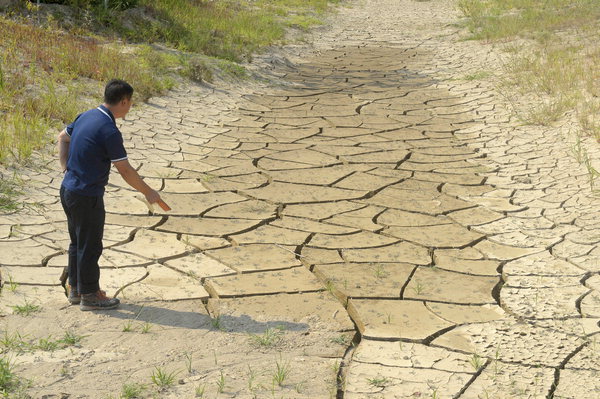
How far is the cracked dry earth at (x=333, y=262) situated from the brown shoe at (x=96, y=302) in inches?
2.7

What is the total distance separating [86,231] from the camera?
384 cm

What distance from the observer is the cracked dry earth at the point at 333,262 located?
11.1 ft

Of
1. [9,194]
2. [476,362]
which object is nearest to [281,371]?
[476,362]

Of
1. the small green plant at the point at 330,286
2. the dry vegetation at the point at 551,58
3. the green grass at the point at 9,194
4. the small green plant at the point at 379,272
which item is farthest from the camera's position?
the dry vegetation at the point at 551,58

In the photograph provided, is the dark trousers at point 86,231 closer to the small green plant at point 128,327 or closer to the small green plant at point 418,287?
the small green plant at point 128,327

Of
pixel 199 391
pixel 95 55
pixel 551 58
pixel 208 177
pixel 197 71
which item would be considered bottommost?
pixel 208 177

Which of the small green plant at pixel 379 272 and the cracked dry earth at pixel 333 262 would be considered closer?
the cracked dry earth at pixel 333 262

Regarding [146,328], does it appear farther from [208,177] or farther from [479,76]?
[479,76]

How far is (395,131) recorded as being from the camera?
794 centimetres

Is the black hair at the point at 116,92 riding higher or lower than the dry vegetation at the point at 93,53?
higher

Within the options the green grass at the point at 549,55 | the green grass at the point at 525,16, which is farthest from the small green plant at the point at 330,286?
the green grass at the point at 525,16

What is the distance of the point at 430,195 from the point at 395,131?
2.07 meters

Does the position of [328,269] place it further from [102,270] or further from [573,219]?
[573,219]

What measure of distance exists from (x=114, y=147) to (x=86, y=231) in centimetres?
43
